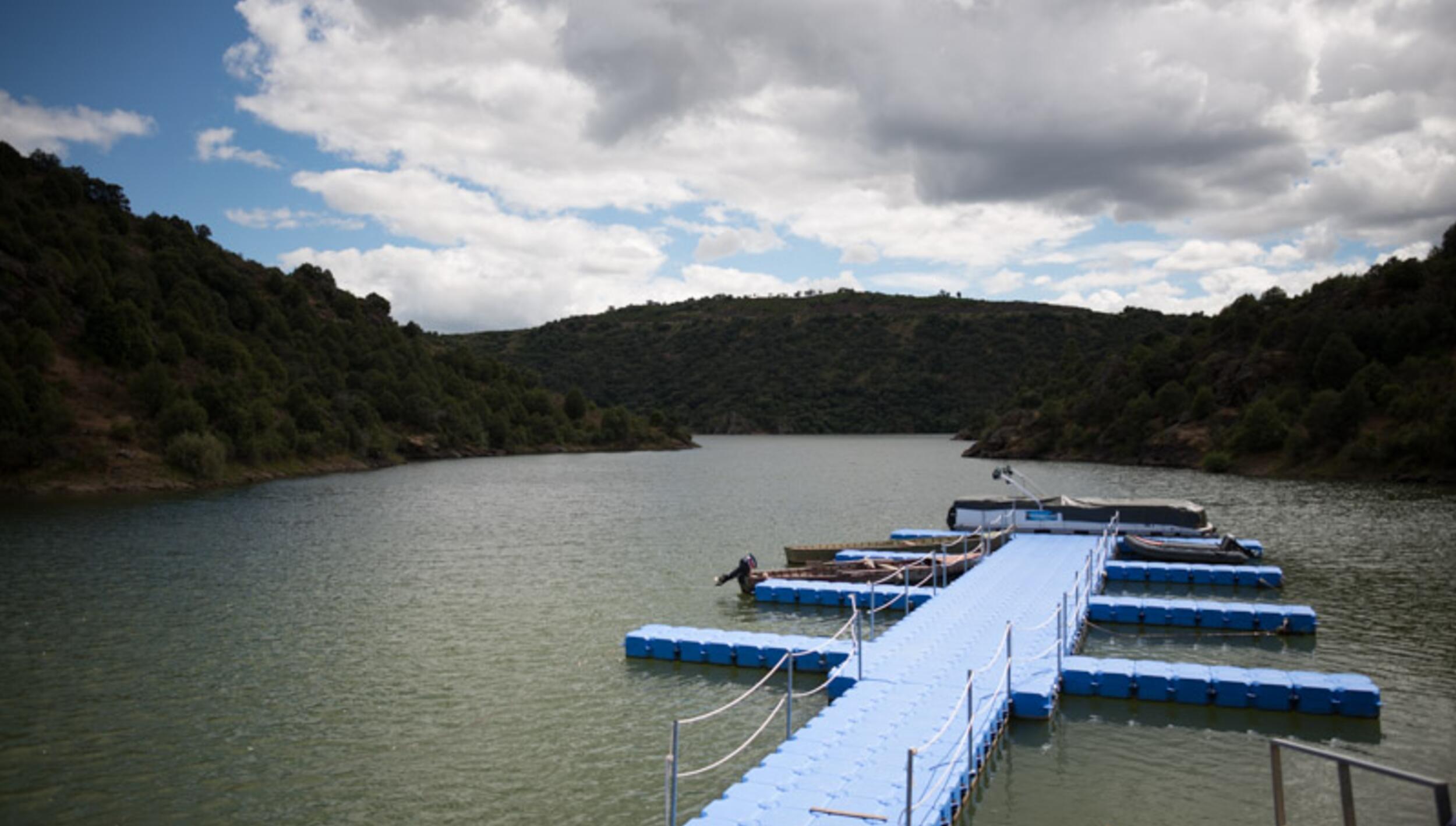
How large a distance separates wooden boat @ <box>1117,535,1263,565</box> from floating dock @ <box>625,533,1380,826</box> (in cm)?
683

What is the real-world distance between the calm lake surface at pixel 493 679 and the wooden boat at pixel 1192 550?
6.54 feet

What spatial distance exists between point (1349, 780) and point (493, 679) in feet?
60.4

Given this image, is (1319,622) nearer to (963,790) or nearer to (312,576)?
(963,790)

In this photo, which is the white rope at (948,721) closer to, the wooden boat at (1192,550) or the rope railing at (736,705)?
the rope railing at (736,705)

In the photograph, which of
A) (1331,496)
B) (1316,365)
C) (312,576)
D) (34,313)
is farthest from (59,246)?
(1316,365)

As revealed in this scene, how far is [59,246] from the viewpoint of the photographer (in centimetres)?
8812

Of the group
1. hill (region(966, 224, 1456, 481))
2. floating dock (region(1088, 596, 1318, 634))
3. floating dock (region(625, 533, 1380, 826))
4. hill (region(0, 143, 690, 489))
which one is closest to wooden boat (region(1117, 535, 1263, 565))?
floating dock (region(625, 533, 1380, 826))

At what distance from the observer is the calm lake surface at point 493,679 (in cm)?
1521

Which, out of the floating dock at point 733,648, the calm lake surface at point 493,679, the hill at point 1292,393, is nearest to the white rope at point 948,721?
the calm lake surface at point 493,679

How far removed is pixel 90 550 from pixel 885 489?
5290 cm

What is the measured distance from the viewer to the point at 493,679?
72.4 ft

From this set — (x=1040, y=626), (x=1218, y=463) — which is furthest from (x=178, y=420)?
(x=1218, y=463)

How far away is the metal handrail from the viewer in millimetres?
6230

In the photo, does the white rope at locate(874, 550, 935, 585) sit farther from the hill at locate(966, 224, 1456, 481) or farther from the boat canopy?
the hill at locate(966, 224, 1456, 481)
